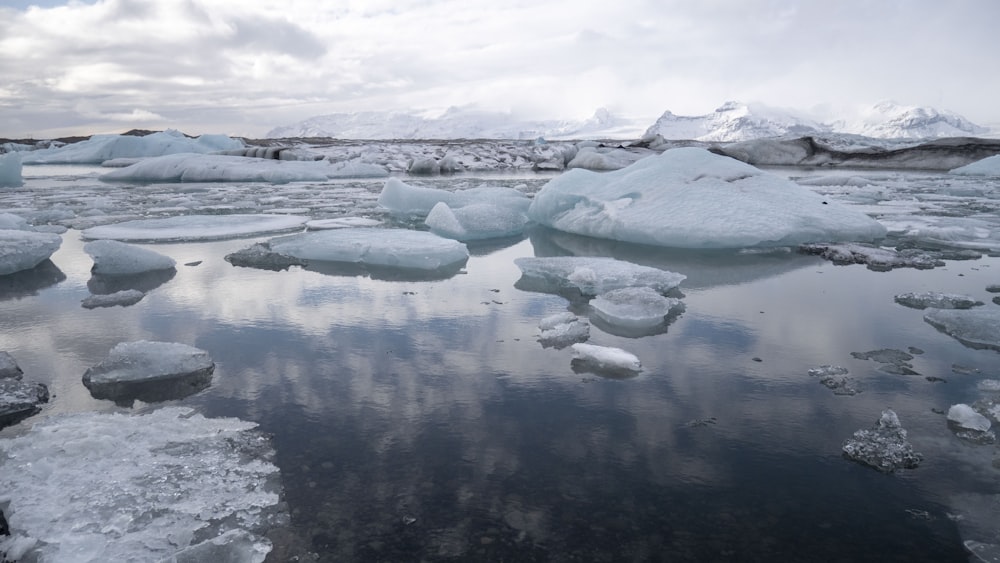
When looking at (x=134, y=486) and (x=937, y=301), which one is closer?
(x=134, y=486)

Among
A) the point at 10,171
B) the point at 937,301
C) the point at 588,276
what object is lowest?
the point at 937,301

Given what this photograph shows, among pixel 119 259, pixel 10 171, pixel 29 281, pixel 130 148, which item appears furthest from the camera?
pixel 130 148

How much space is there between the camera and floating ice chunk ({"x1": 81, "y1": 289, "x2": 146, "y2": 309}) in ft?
11.9

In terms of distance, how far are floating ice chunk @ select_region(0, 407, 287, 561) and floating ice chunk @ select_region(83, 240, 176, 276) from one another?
2.81m

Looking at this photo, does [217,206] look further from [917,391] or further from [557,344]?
[917,391]

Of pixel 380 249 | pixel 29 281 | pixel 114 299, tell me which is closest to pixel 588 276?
→ pixel 380 249

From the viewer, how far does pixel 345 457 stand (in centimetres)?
185

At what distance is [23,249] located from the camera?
4.54m

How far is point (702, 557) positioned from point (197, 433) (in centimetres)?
162

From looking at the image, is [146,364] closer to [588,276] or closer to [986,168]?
[588,276]

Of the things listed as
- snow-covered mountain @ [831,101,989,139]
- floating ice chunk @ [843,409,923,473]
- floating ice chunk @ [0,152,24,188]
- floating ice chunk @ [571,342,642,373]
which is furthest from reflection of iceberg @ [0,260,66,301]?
snow-covered mountain @ [831,101,989,139]

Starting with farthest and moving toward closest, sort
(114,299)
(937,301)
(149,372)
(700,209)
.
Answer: (700,209), (114,299), (937,301), (149,372)

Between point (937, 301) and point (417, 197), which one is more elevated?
point (417, 197)

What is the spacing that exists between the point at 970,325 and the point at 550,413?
2427 mm
